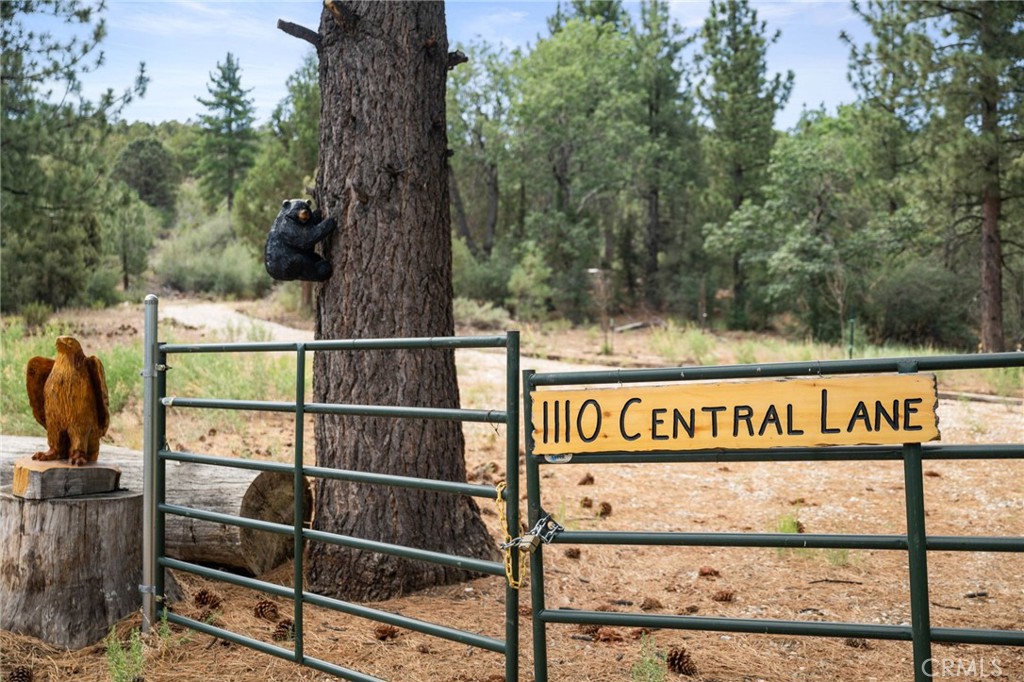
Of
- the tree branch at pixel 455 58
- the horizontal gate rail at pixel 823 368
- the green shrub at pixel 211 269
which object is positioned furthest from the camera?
the green shrub at pixel 211 269

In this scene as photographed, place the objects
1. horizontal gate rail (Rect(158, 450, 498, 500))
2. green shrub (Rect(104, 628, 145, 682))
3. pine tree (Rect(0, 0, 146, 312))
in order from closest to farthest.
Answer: horizontal gate rail (Rect(158, 450, 498, 500))
green shrub (Rect(104, 628, 145, 682))
pine tree (Rect(0, 0, 146, 312))

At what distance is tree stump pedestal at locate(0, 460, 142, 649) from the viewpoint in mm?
4156

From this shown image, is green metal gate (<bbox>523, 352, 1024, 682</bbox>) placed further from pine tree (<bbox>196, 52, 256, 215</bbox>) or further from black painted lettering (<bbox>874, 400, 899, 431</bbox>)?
pine tree (<bbox>196, 52, 256, 215</bbox>)

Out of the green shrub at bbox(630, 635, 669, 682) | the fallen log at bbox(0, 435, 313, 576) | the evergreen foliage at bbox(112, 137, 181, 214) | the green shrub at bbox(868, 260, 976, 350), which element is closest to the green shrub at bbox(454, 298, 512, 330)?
the green shrub at bbox(868, 260, 976, 350)

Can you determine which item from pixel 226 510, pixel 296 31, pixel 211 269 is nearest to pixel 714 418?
pixel 226 510

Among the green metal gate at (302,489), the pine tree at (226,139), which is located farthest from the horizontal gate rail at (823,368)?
the pine tree at (226,139)

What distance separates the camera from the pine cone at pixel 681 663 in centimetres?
352

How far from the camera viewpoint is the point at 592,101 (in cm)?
3250

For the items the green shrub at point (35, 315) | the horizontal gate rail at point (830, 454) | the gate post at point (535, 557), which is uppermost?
the green shrub at point (35, 315)

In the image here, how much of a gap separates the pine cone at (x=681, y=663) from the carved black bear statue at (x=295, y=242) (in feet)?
8.51

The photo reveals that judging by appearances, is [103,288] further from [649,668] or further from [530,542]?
[530,542]

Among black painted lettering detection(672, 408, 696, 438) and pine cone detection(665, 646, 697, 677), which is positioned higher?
black painted lettering detection(672, 408, 696, 438)

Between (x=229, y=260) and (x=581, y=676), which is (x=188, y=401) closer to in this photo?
(x=581, y=676)

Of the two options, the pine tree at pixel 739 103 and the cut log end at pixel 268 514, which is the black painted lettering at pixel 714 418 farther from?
the pine tree at pixel 739 103
